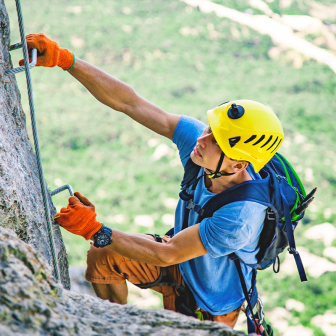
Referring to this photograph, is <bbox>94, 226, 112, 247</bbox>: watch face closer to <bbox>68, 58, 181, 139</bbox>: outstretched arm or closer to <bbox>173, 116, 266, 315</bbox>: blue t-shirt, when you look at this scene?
<bbox>173, 116, 266, 315</bbox>: blue t-shirt

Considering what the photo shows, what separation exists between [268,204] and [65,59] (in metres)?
2.05

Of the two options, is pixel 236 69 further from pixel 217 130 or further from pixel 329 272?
pixel 217 130

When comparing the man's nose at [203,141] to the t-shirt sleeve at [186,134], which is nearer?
the man's nose at [203,141]

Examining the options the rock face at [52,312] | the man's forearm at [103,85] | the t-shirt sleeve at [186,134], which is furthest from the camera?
the t-shirt sleeve at [186,134]

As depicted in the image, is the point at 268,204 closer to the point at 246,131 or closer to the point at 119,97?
the point at 246,131

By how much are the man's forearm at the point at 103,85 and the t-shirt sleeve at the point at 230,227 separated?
1447 mm

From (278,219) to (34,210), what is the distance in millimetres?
1901

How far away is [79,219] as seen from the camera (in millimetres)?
2727

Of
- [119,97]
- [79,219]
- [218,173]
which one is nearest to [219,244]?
Answer: [218,173]

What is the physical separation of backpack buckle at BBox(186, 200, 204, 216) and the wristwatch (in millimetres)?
744

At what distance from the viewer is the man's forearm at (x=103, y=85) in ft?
11.2

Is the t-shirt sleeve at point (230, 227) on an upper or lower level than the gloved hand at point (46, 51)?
lower

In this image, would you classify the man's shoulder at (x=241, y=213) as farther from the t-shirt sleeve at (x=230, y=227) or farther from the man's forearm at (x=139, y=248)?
the man's forearm at (x=139, y=248)

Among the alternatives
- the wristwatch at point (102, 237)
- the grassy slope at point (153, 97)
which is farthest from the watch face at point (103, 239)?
the grassy slope at point (153, 97)
